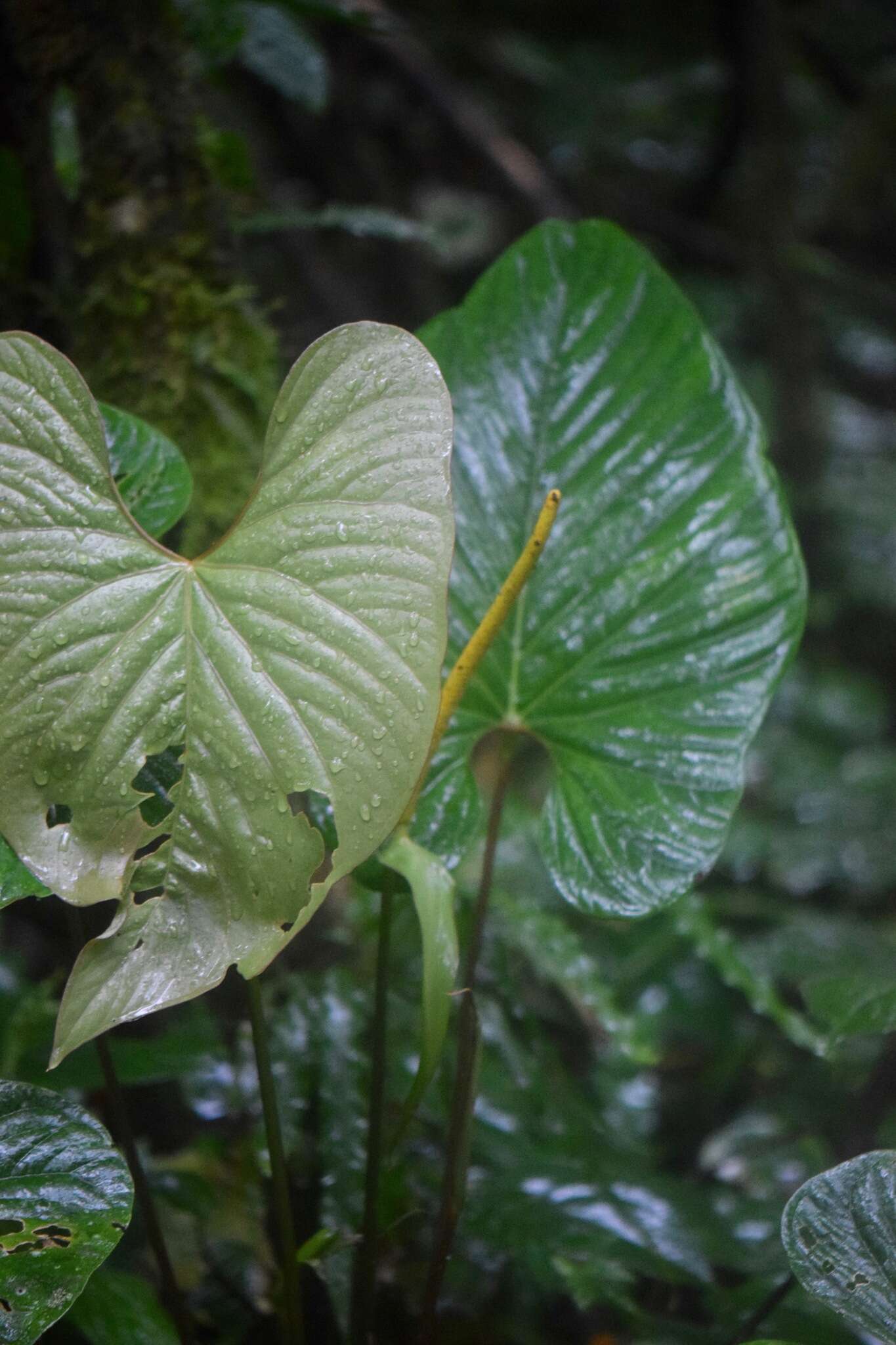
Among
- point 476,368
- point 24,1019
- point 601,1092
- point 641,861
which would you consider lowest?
point 601,1092

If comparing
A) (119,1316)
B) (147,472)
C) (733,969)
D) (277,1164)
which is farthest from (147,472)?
(733,969)

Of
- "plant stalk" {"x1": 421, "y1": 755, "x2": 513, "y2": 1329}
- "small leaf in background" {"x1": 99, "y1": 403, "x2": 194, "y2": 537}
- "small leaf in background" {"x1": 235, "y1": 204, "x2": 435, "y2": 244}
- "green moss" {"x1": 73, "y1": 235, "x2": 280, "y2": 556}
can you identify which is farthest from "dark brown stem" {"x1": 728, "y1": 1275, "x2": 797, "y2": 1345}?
"small leaf in background" {"x1": 235, "y1": 204, "x2": 435, "y2": 244}

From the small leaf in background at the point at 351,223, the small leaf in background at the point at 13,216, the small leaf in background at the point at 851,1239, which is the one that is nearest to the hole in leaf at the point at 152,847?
the small leaf in background at the point at 851,1239

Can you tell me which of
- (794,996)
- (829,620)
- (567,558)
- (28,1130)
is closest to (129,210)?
(567,558)

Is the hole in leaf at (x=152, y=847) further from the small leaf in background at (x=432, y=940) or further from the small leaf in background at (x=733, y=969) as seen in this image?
the small leaf in background at (x=733, y=969)

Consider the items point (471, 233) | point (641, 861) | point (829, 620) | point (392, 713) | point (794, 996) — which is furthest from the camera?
point (471, 233)

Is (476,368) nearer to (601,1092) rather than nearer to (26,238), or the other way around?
(26,238)

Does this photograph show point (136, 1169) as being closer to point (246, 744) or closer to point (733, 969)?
point (246, 744)
